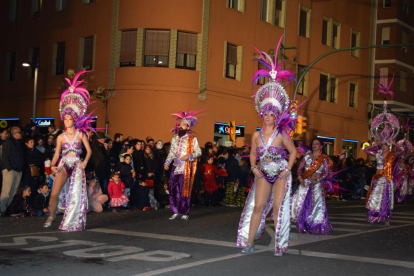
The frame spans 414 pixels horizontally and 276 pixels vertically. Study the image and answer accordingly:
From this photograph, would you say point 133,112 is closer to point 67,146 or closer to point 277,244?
point 67,146

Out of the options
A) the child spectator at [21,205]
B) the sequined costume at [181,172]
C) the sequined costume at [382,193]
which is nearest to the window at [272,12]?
the sequined costume at [382,193]

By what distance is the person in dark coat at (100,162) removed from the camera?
1516cm

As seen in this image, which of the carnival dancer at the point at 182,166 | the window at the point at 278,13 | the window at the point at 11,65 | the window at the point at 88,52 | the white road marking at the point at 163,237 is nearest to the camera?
the white road marking at the point at 163,237

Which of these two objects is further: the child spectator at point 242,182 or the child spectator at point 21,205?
the child spectator at point 242,182

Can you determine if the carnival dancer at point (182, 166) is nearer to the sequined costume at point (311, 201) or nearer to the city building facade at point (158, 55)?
the sequined costume at point (311, 201)

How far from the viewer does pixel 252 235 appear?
28.7 feet

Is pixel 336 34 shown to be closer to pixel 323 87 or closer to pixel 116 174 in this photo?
pixel 323 87

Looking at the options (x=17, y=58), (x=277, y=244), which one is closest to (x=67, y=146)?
(x=277, y=244)

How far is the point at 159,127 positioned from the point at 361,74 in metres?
18.4

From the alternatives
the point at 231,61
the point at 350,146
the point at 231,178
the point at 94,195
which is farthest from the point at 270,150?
the point at 350,146

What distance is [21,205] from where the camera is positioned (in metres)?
13.2

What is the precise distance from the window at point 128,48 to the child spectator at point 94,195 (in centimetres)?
1214

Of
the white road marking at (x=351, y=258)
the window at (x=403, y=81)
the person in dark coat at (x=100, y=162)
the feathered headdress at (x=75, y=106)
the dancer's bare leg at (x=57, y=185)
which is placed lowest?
the white road marking at (x=351, y=258)

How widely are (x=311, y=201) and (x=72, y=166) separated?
4.39m
